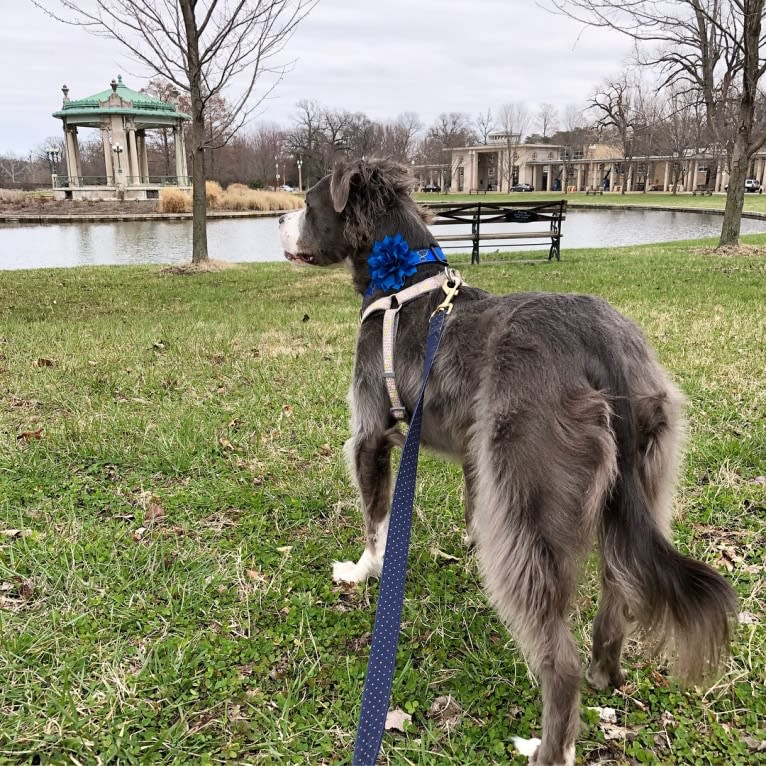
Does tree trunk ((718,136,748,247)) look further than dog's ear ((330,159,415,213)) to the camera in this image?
Yes

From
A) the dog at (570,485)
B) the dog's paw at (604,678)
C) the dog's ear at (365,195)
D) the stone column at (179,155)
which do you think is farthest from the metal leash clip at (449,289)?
the stone column at (179,155)

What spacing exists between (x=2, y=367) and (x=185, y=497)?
3.56 m

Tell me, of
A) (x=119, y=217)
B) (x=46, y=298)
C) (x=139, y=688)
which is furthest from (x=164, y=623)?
(x=119, y=217)

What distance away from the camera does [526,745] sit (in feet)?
7.12

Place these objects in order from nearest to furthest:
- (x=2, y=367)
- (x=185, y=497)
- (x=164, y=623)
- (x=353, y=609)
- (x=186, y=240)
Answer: (x=164, y=623) → (x=353, y=609) → (x=185, y=497) → (x=2, y=367) → (x=186, y=240)

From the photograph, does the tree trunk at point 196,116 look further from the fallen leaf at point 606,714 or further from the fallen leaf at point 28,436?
the fallen leaf at point 606,714

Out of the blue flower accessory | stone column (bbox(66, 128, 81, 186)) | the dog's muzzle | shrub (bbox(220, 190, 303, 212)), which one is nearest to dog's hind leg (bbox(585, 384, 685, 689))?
the blue flower accessory

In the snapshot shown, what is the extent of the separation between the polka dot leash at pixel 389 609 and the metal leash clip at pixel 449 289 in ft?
0.23

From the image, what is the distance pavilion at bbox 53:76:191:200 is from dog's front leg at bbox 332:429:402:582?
49.3 m

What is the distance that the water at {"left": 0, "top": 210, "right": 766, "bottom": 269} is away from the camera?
58.4 ft

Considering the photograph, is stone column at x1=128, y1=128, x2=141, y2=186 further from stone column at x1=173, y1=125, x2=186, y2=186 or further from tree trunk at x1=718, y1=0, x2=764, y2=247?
tree trunk at x1=718, y1=0, x2=764, y2=247

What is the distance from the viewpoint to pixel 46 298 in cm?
998

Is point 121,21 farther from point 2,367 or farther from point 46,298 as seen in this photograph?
point 2,367

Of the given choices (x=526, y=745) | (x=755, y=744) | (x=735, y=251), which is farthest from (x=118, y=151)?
(x=755, y=744)
